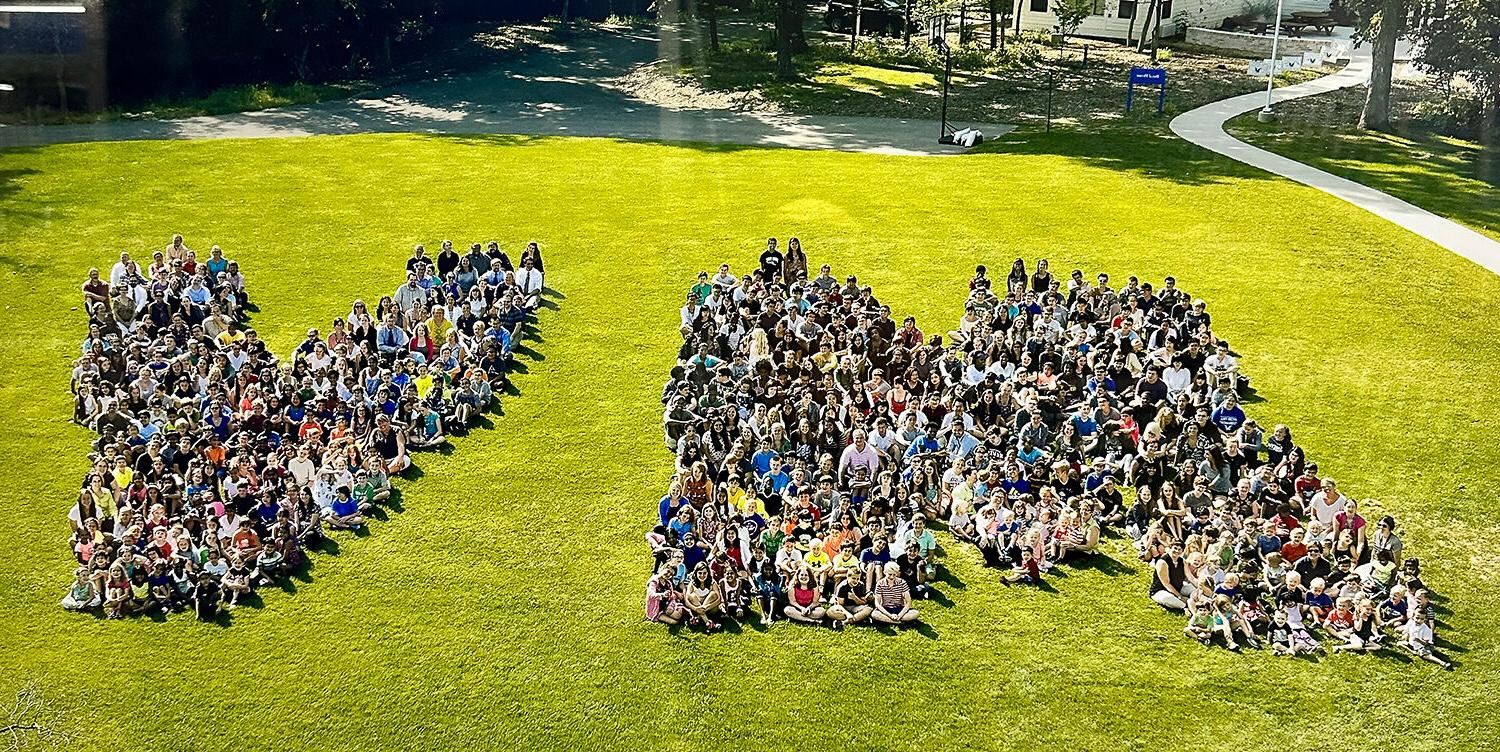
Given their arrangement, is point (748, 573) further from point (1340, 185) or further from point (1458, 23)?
point (1458, 23)

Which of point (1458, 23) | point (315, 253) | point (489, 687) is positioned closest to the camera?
point (489, 687)

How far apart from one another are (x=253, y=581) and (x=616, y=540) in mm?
5078

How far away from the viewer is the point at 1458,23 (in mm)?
42469

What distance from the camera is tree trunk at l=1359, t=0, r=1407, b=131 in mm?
42438

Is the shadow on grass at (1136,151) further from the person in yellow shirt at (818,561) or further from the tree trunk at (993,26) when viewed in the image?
the person in yellow shirt at (818,561)

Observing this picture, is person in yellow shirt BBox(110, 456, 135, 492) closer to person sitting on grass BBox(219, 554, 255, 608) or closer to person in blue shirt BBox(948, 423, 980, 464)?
person sitting on grass BBox(219, 554, 255, 608)

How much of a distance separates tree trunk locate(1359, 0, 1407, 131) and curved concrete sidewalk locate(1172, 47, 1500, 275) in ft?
13.0

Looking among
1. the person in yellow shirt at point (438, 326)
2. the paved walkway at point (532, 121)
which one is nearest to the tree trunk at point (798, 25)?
the paved walkway at point (532, 121)

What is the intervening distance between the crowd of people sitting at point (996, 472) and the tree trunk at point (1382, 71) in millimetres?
24660

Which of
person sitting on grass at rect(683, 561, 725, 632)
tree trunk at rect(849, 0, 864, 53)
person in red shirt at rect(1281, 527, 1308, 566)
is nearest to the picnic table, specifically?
tree trunk at rect(849, 0, 864, 53)

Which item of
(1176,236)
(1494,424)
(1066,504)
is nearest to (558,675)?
(1066,504)

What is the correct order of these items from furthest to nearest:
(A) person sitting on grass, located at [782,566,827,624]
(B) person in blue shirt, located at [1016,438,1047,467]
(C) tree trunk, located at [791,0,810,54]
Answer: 1. (C) tree trunk, located at [791,0,810,54]
2. (B) person in blue shirt, located at [1016,438,1047,467]
3. (A) person sitting on grass, located at [782,566,827,624]

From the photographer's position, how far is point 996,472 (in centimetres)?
1823

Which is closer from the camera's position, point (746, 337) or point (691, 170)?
point (746, 337)
